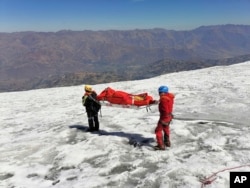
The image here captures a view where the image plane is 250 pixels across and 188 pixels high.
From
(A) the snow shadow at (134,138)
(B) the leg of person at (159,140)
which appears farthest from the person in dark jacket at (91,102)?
(B) the leg of person at (159,140)

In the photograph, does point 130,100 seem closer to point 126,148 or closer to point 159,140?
point 126,148

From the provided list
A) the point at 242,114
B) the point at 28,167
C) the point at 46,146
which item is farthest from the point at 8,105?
the point at 242,114

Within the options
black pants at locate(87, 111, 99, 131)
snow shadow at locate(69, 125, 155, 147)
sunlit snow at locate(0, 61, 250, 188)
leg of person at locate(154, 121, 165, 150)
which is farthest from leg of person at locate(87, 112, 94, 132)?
leg of person at locate(154, 121, 165, 150)

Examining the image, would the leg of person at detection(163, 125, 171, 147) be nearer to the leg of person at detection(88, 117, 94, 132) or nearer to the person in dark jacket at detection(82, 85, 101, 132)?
the person in dark jacket at detection(82, 85, 101, 132)

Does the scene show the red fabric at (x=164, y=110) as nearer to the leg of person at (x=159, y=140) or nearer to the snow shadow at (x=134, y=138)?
the leg of person at (x=159, y=140)

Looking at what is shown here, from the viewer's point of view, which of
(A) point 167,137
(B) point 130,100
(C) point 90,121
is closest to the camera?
(A) point 167,137

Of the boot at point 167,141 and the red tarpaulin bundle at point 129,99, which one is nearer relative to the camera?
the boot at point 167,141

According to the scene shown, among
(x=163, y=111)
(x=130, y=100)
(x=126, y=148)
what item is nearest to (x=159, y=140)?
(x=163, y=111)

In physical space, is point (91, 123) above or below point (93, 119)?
below
